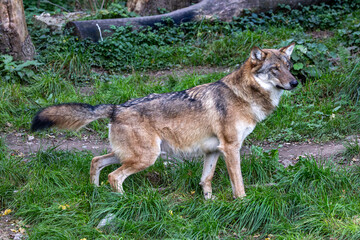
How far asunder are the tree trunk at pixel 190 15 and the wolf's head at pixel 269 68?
5391 millimetres

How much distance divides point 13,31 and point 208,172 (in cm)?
527

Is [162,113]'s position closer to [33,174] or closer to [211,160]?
[211,160]

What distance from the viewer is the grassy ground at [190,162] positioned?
4.76 m

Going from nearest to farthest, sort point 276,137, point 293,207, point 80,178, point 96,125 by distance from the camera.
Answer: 1. point 293,207
2. point 80,178
3. point 276,137
4. point 96,125

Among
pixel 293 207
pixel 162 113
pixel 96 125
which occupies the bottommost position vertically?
pixel 96 125

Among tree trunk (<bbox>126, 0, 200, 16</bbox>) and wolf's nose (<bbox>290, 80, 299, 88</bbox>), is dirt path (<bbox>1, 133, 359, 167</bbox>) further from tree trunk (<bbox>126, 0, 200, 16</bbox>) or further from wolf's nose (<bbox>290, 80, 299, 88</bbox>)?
tree trunk (<bbox>126, 0, 200, 16</bbox>)

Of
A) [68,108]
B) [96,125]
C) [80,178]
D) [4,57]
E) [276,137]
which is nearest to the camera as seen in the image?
[68,108]

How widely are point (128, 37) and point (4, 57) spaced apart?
278cm

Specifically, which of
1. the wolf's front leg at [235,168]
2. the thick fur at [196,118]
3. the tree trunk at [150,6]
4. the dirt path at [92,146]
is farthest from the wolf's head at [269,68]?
the tree trunk at [150,6]

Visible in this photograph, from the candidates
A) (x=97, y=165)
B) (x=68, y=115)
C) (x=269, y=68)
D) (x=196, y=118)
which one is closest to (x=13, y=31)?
(x=68, y=115)

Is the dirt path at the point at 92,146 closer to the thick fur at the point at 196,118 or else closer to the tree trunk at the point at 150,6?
the thick fur at the point at 196,118

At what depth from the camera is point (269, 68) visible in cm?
530

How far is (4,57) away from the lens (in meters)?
8.45

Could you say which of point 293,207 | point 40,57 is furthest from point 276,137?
point 40,57
